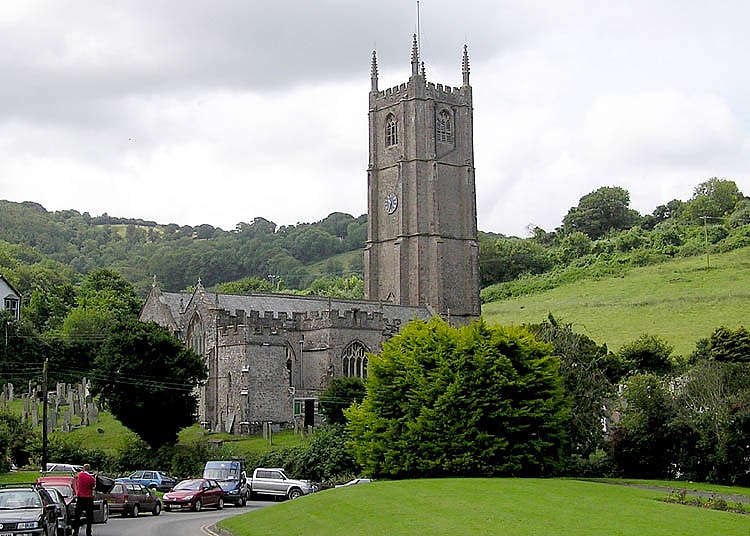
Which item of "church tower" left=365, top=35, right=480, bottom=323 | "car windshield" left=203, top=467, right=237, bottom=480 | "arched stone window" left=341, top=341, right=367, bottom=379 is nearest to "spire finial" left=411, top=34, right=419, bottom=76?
"church tower" left=365, top=35, right=480, bottom=323

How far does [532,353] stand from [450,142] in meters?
49.6

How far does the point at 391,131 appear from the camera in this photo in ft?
296

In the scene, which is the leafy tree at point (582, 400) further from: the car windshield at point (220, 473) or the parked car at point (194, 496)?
the parked car at point (194, 496)

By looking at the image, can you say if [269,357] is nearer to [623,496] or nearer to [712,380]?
[712,380]

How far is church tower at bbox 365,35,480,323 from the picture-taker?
281 feet

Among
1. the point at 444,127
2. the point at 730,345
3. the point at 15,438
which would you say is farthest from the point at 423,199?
the point at 15,438

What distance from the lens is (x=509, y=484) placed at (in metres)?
33.1

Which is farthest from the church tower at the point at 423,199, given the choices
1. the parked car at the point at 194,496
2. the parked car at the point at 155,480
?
the parked car at the point at 194,496

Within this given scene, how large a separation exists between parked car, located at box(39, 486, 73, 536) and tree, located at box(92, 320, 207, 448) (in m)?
29.8

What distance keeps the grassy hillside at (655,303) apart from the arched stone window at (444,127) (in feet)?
Result: 53.4

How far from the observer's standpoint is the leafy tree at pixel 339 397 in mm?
61344

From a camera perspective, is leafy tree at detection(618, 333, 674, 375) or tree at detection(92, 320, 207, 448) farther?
leafy tree at detection(618, 333, 674, 375)

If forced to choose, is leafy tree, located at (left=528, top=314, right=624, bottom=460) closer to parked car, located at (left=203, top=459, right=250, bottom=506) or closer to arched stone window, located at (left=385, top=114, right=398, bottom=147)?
parked car, located at (left=203, top=459, right=250, bottom=506)

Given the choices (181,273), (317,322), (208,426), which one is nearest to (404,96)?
(317,322)
